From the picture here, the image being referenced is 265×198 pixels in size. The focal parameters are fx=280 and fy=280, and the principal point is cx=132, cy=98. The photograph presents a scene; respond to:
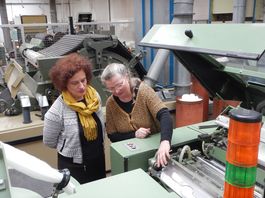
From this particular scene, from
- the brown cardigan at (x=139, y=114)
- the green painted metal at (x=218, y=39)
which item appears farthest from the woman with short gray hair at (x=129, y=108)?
the green painted metal at (x=218, y=39)

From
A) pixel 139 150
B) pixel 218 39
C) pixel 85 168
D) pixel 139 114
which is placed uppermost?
pixel 218 39

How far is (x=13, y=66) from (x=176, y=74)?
65.6 inches

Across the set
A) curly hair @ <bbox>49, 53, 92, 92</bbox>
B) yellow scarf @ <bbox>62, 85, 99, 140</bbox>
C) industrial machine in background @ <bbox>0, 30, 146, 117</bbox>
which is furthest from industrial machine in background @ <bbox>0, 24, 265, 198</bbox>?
industrial machine in background @ <bbox>0, 30, 146, 117</bbox>

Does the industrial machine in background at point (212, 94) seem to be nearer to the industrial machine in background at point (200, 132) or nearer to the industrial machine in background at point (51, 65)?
the industrial machine in background at point (200, 132)

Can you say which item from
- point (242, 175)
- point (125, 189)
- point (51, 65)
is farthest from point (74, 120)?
point (242, 175)

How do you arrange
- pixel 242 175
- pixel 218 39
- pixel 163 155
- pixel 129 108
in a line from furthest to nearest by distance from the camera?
pixel 129 108 → pixel 163 155 → pixel 218 39 → pixel 242 175

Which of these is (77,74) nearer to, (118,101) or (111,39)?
(118,101)

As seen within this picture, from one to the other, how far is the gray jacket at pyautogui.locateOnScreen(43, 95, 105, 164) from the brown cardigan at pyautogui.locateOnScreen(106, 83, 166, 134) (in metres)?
0.22

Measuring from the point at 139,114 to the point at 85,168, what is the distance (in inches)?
18.5

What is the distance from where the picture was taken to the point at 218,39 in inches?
35.8

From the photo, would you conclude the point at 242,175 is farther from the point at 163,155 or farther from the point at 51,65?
the point at 51,65

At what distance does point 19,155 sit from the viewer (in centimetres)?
75

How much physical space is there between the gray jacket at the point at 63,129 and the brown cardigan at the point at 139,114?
0.72ft

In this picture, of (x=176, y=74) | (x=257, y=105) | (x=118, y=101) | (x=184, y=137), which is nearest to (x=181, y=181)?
(x=184, y=137)
